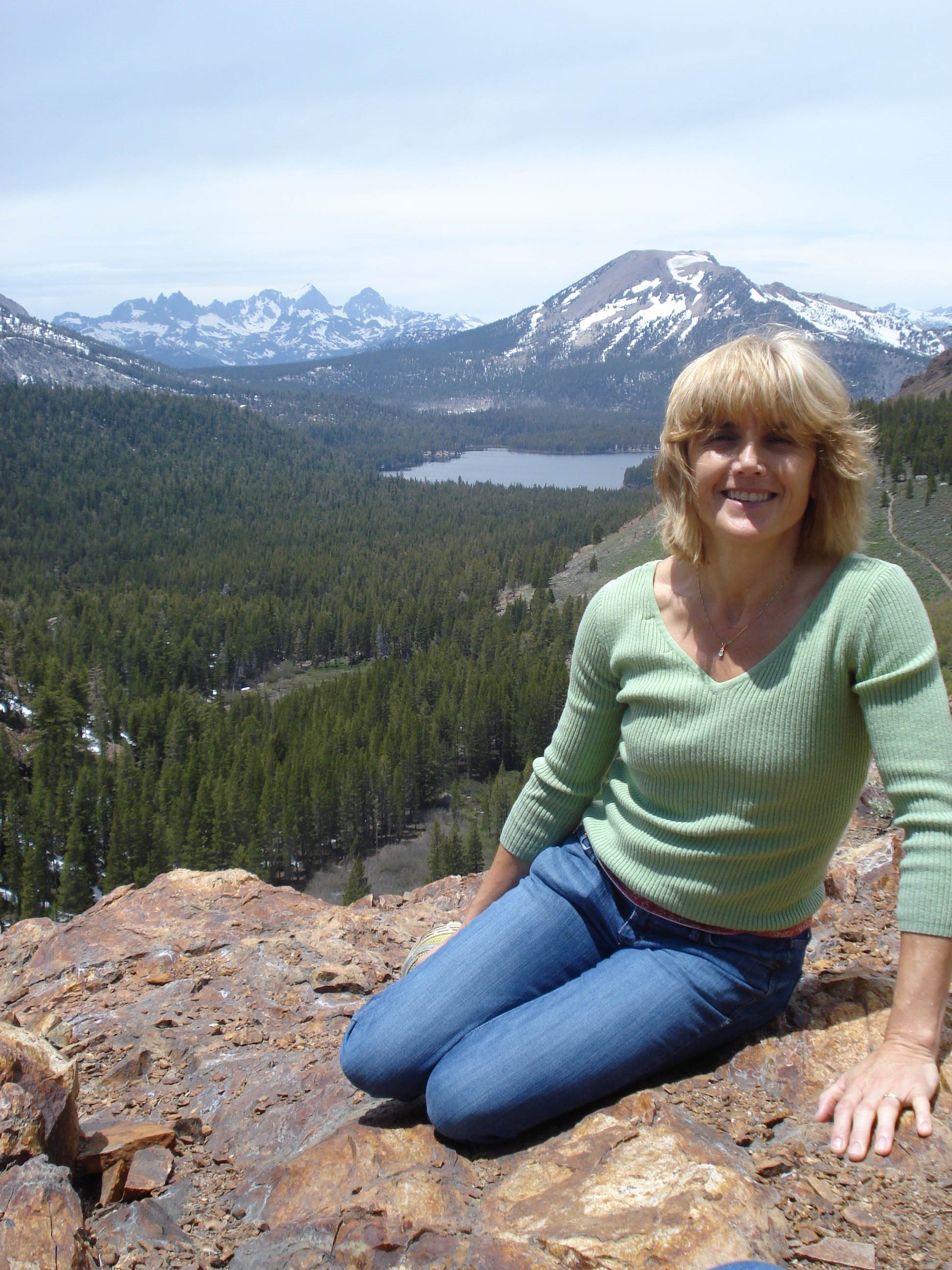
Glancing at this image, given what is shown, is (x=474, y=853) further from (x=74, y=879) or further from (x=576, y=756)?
(x=576, y=756)

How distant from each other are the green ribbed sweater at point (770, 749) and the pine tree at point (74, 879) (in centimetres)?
4570

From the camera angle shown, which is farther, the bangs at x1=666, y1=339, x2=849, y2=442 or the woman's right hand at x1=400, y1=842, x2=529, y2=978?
the woman's right hand at x1=400, y1=842, x2=529, y2=978

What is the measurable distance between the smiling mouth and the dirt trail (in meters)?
67.4

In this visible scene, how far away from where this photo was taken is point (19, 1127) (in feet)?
12.7

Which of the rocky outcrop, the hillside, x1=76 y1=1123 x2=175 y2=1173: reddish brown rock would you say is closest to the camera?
the rocky outcrop

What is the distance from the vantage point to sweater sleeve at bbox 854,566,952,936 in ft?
11.1

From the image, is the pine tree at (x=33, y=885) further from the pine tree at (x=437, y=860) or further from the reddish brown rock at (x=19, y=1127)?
the reddish brown rock at (x=19, y=1127)

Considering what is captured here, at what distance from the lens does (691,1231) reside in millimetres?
3236

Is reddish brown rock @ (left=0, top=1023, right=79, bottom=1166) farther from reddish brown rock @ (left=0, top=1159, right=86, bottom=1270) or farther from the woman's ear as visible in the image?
the woman's ear

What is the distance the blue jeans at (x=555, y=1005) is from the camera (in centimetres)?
394

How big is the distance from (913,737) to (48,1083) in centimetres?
416

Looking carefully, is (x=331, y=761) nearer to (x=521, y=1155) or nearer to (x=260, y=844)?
(x=260, y=844)

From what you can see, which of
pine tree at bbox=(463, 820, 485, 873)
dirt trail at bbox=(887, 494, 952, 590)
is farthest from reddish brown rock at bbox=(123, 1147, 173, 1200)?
dirt trail at bbox=(887, 494, 952, 590)

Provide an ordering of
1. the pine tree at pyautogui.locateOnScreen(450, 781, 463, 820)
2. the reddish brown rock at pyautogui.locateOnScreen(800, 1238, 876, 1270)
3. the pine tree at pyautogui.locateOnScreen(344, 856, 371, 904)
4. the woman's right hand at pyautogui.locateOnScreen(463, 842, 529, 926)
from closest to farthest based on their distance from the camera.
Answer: the reddish brown rock at pyautogui.locateOnScreen(800, 1238, 876, 1270)
the woman's right hand at pyautogui.locateOnScreen(463, 842, 529, 926)
the pine tree at pyautogui.locateOnScreen(344, 856, 371, 904)
the pine tree at pyautogui.locateOnScreen(450, 781, 463, 820)
